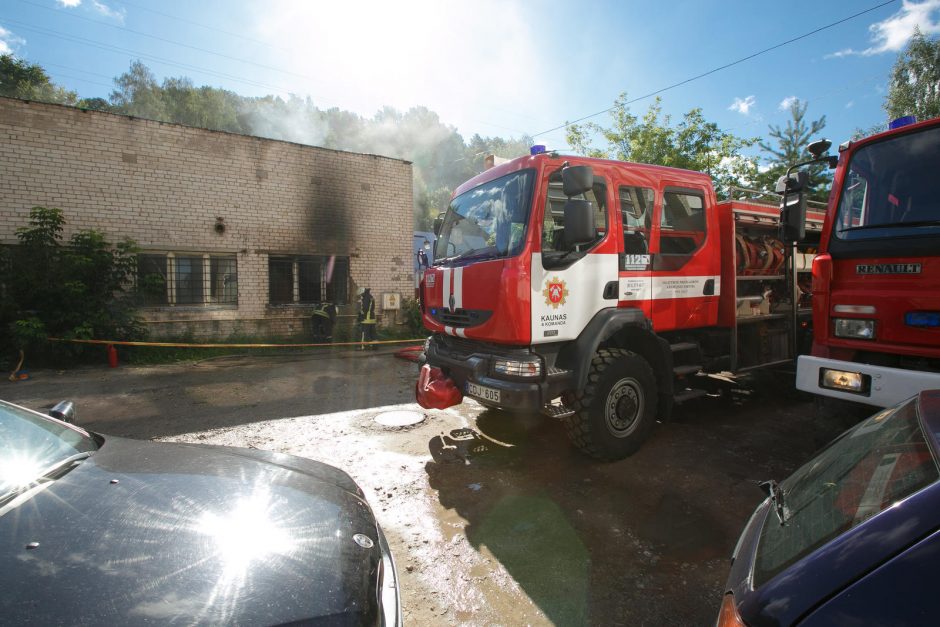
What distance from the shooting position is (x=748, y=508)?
329 centimetres

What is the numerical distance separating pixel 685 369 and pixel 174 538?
4.58 m

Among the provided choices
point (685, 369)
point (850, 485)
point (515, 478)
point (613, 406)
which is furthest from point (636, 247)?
point (850, 485)

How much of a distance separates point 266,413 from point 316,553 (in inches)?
180

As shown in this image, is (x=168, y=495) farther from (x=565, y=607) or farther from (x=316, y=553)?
(x=565, y=607)

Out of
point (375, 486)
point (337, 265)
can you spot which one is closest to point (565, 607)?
point (375, 486)

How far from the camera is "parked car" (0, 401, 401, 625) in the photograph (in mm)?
1286

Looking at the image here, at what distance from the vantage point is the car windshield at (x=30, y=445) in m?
1.83

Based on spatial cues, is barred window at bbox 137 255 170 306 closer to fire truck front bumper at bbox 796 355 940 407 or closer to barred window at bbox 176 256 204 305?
barred window at bbox 176 256 204 305

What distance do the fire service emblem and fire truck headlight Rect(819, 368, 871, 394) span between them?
2176 mm

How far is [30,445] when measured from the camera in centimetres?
205

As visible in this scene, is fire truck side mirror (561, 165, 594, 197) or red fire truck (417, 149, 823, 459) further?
red fire truck (417, 149, 823, 459)

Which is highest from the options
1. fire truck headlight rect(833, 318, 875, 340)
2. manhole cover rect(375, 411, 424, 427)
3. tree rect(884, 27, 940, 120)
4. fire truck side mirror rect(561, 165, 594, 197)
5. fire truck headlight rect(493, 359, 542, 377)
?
tree rect(884, 27, 940, 120)

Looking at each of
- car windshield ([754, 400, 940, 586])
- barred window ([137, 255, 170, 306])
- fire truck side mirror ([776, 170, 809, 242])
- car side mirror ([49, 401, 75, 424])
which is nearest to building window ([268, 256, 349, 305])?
barred window ([137, 255, 170, 306])

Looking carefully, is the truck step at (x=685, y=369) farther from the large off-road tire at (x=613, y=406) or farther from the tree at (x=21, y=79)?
the tree at (x=21, y=79)
